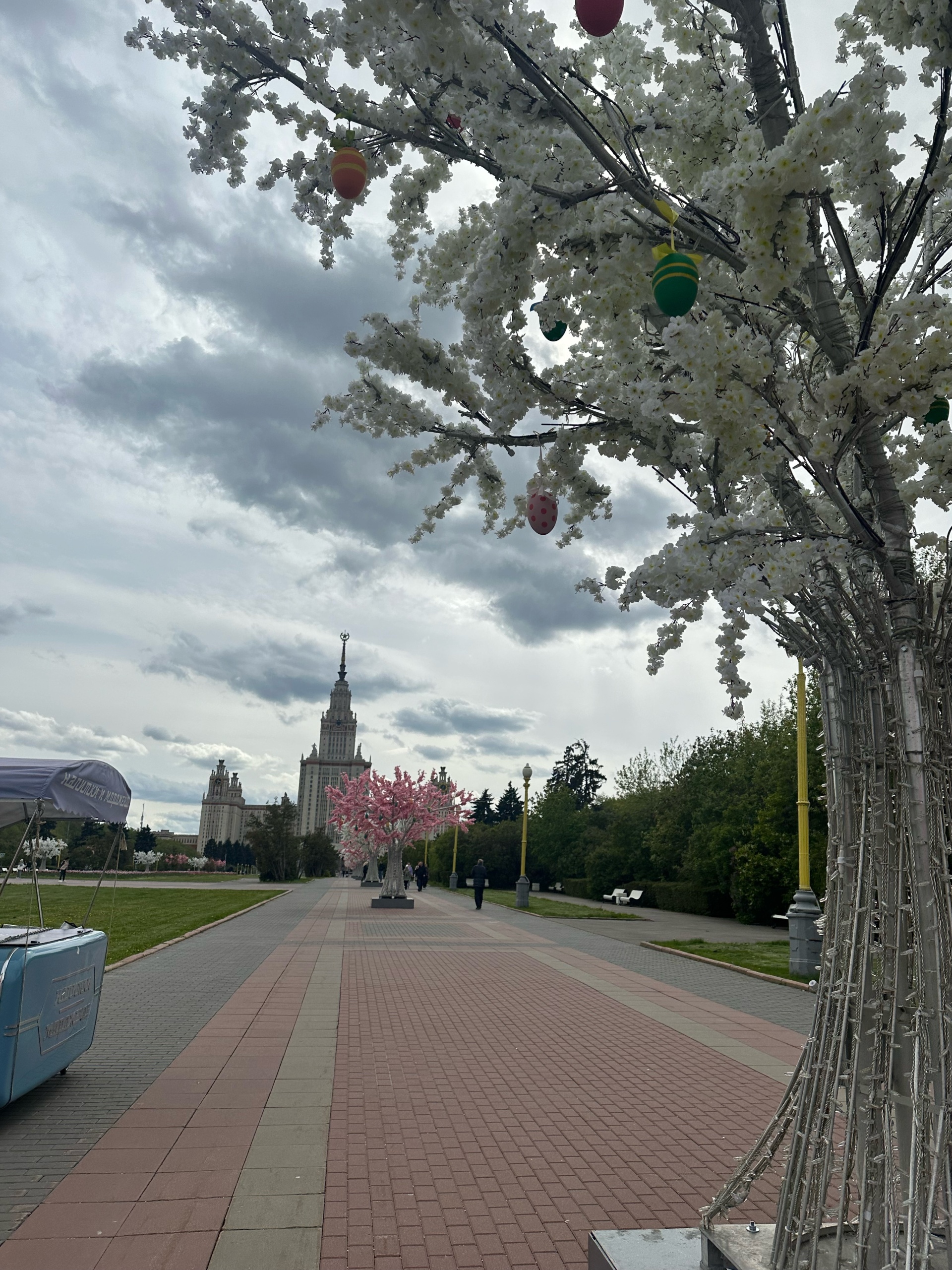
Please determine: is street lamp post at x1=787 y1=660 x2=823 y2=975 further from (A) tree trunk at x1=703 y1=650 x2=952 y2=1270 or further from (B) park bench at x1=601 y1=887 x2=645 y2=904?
(B) park bench at x1=601 y1=887 x2=645 y2=904

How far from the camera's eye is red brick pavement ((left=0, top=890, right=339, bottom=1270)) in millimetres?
3686

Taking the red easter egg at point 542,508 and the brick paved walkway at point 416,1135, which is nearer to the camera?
the brick paved walkway at point 416,1135

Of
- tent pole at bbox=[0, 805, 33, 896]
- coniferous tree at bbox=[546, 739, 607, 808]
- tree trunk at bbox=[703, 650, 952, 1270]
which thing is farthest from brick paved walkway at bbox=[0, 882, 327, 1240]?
coniferous tree at bbox=[546, 739, 607, 808]

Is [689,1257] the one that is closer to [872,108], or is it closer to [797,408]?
[797,408]

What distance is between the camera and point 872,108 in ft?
9.04

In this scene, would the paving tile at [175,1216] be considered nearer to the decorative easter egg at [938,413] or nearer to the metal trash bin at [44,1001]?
the metal trash bin at [44,1001]

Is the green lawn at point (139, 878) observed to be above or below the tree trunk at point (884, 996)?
below

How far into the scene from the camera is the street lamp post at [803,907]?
40.9 feet

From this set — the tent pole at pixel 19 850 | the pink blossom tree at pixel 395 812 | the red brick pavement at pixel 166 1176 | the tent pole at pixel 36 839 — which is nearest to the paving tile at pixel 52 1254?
the red brick pavement at pixel 166 1176

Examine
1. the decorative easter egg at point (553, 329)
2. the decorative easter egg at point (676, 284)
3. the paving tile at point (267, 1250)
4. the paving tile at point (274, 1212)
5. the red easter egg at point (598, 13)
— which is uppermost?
the red easter egg at point (598, 13)

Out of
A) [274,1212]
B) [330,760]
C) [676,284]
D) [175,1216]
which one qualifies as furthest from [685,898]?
[330,760]

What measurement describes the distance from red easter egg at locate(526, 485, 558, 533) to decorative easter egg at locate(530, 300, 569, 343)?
827 mm

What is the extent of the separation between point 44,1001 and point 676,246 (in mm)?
5646

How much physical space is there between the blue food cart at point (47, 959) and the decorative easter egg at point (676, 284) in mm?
4718
